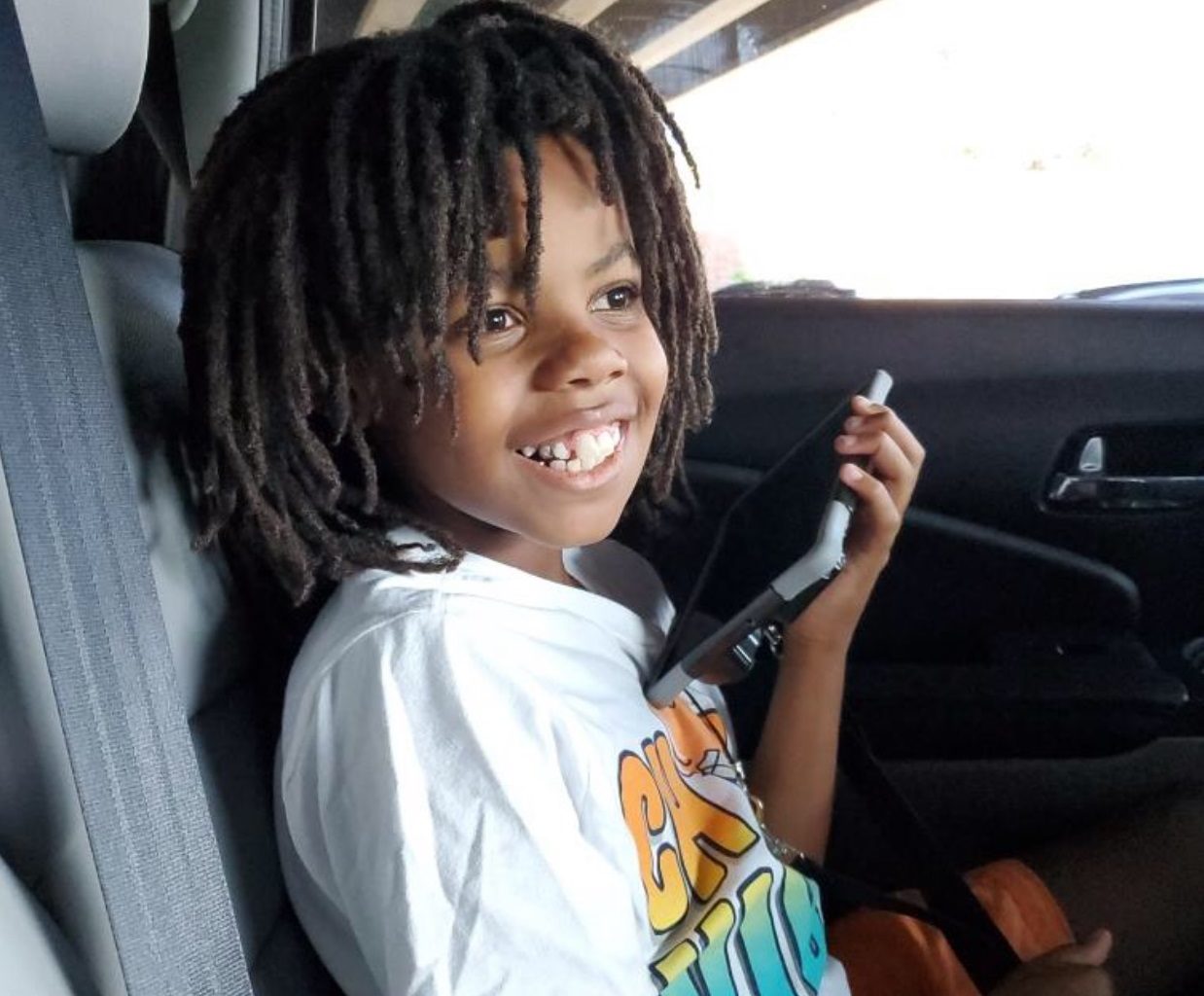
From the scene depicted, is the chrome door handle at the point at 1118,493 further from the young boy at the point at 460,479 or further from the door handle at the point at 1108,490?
the young boy at the point at 460,479

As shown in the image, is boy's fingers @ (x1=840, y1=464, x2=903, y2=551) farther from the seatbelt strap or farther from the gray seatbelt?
the gray seatbelt

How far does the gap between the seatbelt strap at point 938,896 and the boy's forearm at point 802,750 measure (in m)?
0.06

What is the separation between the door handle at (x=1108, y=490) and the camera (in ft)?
4.37

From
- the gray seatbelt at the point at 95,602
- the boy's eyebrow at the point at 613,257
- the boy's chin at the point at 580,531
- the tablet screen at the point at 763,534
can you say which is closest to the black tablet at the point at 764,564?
the tablet screen at the point at 763,534

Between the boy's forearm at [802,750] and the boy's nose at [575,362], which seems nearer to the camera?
the boy's nose at [575,362]

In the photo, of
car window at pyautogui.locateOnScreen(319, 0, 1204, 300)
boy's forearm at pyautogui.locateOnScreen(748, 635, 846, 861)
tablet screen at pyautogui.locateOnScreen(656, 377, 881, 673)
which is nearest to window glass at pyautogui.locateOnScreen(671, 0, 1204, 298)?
car window at pyautogui.locateOnScreen(319, 0, 1204, 300)

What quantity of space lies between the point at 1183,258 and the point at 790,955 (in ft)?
3.52

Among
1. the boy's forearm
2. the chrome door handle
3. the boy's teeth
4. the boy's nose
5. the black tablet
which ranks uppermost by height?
the boy's nose

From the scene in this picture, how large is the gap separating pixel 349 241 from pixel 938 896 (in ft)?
2.12

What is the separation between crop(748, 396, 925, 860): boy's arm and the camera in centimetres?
104

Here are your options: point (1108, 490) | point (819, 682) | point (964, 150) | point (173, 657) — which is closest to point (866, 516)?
point (819, 682)

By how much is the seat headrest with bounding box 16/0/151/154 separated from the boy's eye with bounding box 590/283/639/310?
289 millimetres

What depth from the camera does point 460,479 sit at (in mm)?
817

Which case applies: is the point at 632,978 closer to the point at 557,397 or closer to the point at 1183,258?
the point at 557,397
